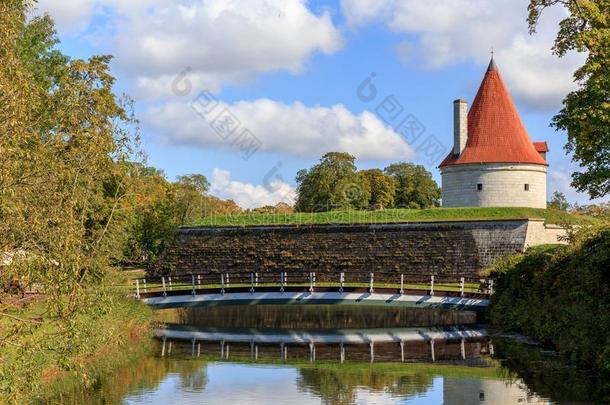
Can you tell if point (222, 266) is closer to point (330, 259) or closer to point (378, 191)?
point (330, 259)

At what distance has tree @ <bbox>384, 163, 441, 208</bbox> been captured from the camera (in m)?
75.2

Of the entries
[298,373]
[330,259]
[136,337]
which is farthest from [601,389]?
[330,259]

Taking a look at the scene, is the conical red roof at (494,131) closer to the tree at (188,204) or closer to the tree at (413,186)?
the tree at (188,204)

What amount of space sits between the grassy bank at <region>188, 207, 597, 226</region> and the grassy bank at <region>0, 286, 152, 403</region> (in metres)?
16.4

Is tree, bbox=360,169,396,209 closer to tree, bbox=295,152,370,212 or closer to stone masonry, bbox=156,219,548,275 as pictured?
tree, bbox=295,152,370,212

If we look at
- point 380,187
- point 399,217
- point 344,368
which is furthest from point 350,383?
point 380,187

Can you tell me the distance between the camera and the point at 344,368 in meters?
19.8

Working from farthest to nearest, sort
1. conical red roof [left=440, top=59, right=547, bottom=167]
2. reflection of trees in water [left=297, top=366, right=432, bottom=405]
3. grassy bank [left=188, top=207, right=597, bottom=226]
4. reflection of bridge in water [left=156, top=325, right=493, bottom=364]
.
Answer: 1. conical red roof [left=440, top=59, right=547, bottom=167]
2. grassy bank [left=188, top=207, right=597, bottom=226]
3. reflection of bridge in water [left=156, top=325, right=493, bottom=364]
4. reflection of trees in water [left=297, top=366, right=432, bottom=405]

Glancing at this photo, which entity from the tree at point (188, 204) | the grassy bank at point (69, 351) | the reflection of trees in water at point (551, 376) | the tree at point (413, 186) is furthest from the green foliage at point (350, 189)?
the reflection of trees in water at point (551, 376)

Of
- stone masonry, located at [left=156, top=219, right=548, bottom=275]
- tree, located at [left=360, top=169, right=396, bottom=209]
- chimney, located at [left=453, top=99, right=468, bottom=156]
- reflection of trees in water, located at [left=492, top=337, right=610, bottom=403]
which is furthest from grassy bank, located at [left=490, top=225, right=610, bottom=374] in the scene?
tree, located at [left=360, top=169, right=396, bottom=209]

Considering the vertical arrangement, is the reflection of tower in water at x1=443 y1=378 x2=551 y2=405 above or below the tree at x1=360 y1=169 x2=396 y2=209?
below

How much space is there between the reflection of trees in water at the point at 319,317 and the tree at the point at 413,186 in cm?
3815

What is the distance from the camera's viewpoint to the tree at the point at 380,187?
70875mm

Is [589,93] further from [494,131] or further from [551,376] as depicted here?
[494,131]
